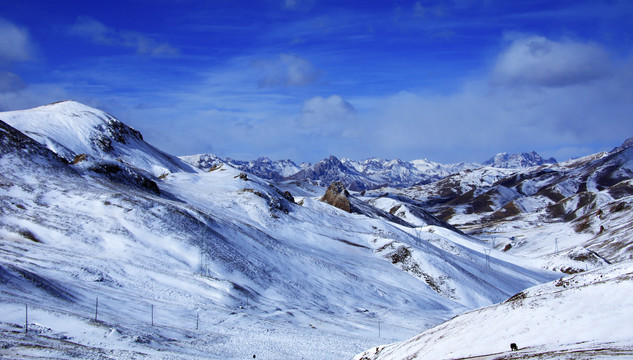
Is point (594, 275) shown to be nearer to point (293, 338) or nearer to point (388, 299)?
point (293, 338)

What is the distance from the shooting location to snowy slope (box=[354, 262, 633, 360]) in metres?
15.4

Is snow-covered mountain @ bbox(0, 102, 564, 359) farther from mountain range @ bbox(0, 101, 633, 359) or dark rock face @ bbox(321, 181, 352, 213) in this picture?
dark rock face @ bbox(321, 181, 352, 213)

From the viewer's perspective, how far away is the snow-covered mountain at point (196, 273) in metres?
29.7

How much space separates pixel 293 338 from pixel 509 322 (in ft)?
63.5

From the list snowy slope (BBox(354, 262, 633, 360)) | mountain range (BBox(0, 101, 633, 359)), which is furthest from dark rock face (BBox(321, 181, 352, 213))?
snowy slope (BBox(354, 262, 633, 360))

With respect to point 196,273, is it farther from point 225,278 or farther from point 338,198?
point 338,198

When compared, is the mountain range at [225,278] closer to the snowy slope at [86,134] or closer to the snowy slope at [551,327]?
the snowy slope at [551,327]

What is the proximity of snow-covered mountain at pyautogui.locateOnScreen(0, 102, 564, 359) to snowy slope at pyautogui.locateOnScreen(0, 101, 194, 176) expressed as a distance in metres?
27.9

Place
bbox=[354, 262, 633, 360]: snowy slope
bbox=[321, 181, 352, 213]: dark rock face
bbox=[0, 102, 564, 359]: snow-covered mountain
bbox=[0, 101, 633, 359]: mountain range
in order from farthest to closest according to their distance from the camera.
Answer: bbox=[321, 181, 352, 213]: dark rock face < bbox=[0, 102, 564, 359]: snow-covered mountain < bbox=[0, 101, 633, 359]: mountain range < bbox=[354, 262, 633, 360]: snowy slope

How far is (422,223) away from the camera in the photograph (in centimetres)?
16112

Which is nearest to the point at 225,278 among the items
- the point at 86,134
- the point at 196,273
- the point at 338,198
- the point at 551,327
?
the point at 196,273

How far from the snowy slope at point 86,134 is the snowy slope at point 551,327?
9451cm

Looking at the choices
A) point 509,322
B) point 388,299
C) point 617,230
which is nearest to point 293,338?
point 509,322

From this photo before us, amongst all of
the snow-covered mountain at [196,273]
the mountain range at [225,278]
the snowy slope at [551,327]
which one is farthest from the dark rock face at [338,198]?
the snowy slope at [551,327]
